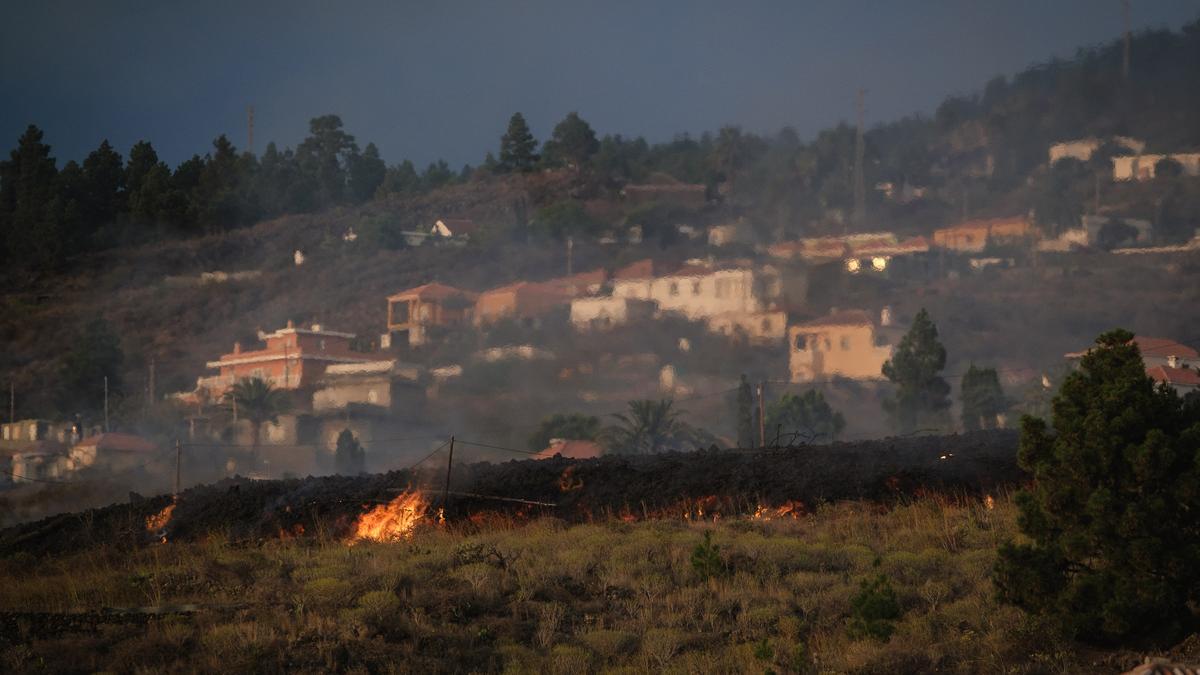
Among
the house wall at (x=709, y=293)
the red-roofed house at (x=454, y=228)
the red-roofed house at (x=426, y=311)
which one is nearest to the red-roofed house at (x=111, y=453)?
the red-roofed house at (x=426, y=311)

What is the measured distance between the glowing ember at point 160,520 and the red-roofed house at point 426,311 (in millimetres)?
79399

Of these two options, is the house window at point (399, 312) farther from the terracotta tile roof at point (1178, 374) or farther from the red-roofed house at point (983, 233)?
the terracotta tile roof at point (1178, 374)

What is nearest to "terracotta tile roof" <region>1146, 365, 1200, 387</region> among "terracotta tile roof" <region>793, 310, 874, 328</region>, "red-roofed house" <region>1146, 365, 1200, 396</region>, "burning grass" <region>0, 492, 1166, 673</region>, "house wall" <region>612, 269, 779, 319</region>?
"red-roofed house" <region>1146, 365, 1200, 396</region>

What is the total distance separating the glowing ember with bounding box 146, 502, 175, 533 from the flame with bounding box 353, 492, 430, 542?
13.9 feet

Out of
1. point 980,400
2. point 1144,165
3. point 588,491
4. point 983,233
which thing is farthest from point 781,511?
point 1144,165

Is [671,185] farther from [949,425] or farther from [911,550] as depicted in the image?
[911,550]

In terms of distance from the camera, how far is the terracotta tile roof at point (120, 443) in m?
71.7

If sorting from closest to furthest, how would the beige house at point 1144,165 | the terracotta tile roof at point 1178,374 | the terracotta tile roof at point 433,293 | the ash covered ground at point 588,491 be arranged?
the ash covered ground at point 588,491
the terracotta tile roof at point 1178,374
the terracotta tile roof at point 433,293
the beige house at point 1144,165

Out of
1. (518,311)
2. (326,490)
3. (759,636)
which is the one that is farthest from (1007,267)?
(759,636)

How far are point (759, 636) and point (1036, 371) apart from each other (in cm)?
8170

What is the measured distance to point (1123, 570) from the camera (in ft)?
45.2

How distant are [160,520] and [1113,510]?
69.0ft

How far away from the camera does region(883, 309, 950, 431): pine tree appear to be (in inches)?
2677

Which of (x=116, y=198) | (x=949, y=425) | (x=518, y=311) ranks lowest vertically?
(x=949, y=425)
